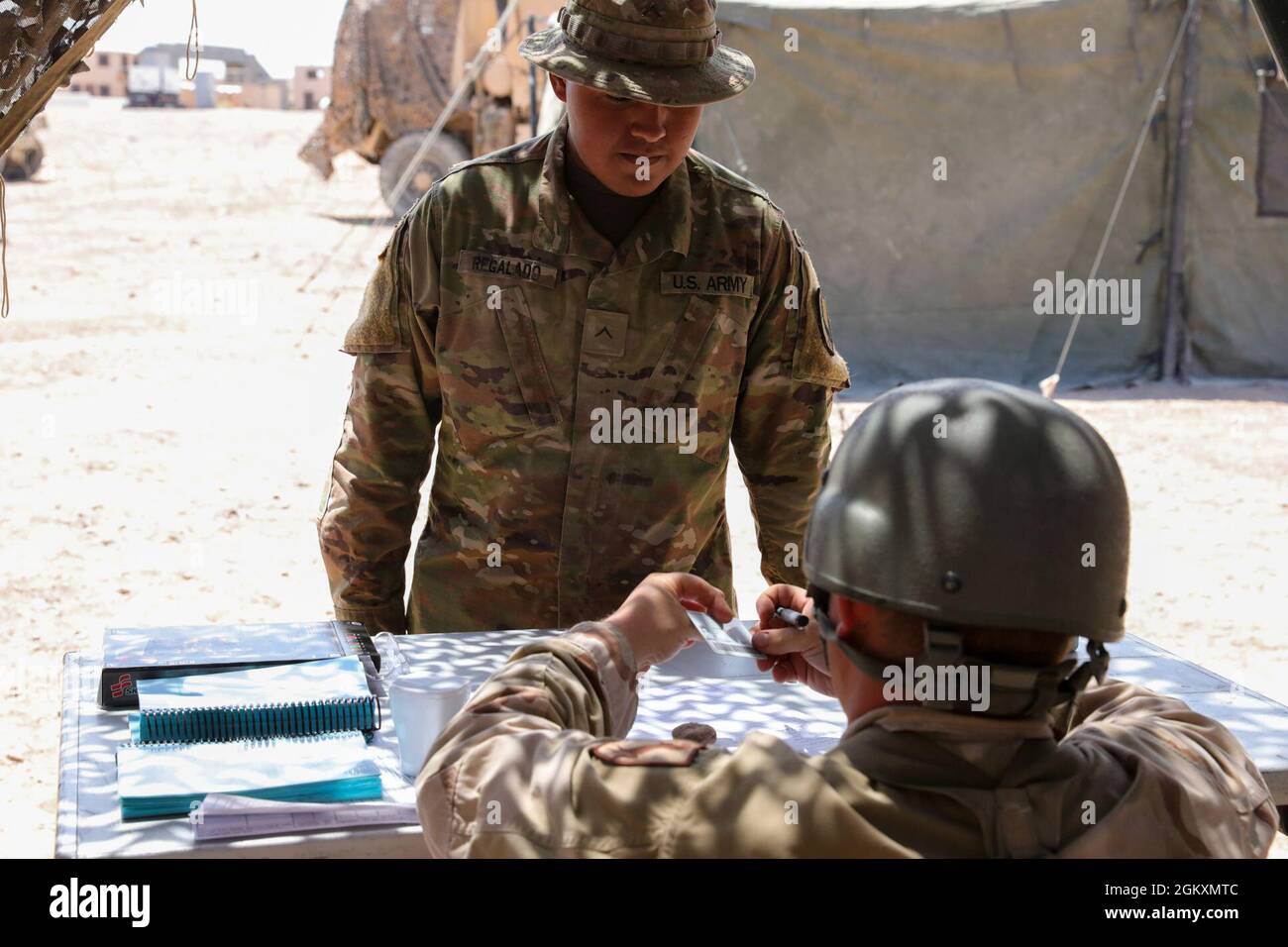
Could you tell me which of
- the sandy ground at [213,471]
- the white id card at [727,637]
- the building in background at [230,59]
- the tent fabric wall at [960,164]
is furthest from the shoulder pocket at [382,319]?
the building in background at [230,59]

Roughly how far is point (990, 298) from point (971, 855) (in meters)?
9.37

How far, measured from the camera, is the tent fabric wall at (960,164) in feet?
32.7

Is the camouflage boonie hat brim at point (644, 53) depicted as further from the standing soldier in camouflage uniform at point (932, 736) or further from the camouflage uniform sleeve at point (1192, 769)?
the camouflage uniform sleeve at point (1192, 769)

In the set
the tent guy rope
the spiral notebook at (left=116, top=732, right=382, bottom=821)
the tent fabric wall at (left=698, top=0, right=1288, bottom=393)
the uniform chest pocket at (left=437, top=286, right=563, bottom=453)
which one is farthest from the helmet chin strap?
the tent fabric wall at (left=698, top=0, right=1288, bottom=393)

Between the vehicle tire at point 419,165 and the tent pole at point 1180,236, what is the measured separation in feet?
32.1

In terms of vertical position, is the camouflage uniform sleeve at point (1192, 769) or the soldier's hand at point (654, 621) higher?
the soldier's hand at point (654, 621)

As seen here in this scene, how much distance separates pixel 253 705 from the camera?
2.25m

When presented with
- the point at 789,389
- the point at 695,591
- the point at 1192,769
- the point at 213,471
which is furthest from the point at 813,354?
the point at 213,471

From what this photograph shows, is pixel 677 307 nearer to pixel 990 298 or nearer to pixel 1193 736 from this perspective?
pixel 1193 736

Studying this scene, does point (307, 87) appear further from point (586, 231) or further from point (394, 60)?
point (586, 231)

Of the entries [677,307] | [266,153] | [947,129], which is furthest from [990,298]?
[266,153]

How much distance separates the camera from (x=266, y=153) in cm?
2923

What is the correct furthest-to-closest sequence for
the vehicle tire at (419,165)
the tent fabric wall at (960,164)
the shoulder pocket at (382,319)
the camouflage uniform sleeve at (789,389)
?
the vehicle tire at (419,165), the tent fabric wall at (960,164), the camouflage uniform sleeve at (789,389), the shoulder pocket at (382,319)

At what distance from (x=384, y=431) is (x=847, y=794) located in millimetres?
1781
